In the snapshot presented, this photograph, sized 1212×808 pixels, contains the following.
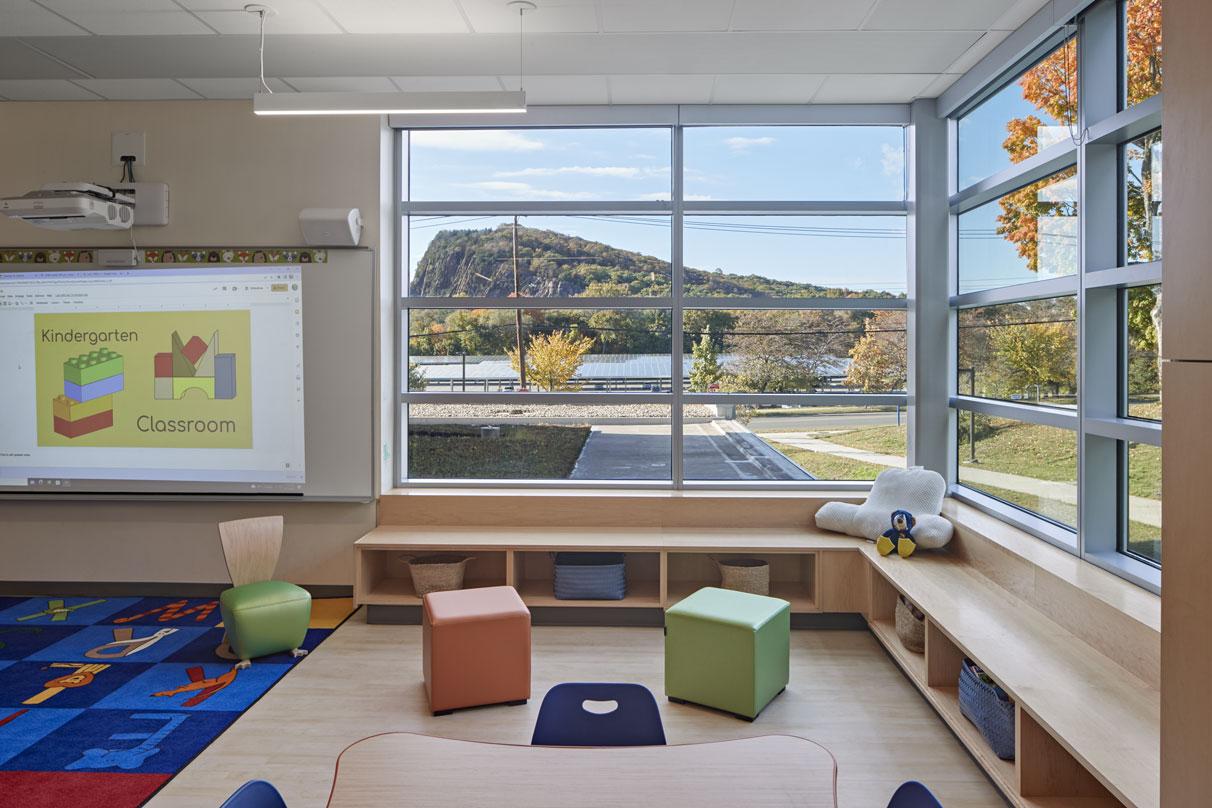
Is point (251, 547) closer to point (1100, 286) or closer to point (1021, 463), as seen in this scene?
point (1021, 463)

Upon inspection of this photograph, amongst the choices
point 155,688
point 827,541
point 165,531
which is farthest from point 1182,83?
point 165,531

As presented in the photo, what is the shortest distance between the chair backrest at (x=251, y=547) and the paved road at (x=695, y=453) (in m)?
1.92

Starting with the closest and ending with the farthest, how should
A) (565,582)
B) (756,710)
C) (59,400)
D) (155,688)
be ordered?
(756,710) → (155,688) → (565,582) → (59,400)

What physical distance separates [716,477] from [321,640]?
2.54 metres

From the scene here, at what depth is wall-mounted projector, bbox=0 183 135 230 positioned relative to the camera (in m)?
4.58

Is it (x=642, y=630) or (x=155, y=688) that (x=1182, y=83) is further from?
(x=155, y=688)

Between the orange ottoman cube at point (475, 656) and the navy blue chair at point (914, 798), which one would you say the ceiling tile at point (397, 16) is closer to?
the orange ottoman cube at point (475, 656)

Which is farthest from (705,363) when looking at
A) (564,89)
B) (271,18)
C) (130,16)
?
(130,16)

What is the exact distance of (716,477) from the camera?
5.53 metres

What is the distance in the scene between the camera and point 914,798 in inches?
62.2

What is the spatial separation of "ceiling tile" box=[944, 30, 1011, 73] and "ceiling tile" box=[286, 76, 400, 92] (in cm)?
307

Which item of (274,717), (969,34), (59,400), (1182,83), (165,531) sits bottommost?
(274,717)

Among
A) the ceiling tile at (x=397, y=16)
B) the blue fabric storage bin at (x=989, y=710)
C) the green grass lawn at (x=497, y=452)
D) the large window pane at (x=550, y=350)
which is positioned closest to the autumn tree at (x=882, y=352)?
the large window pane at (x=550, y=350)

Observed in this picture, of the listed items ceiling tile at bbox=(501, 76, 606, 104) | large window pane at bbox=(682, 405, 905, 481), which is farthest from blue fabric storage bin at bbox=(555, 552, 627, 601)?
ceiling tile at bbox=(501, 76, 606, 104)
